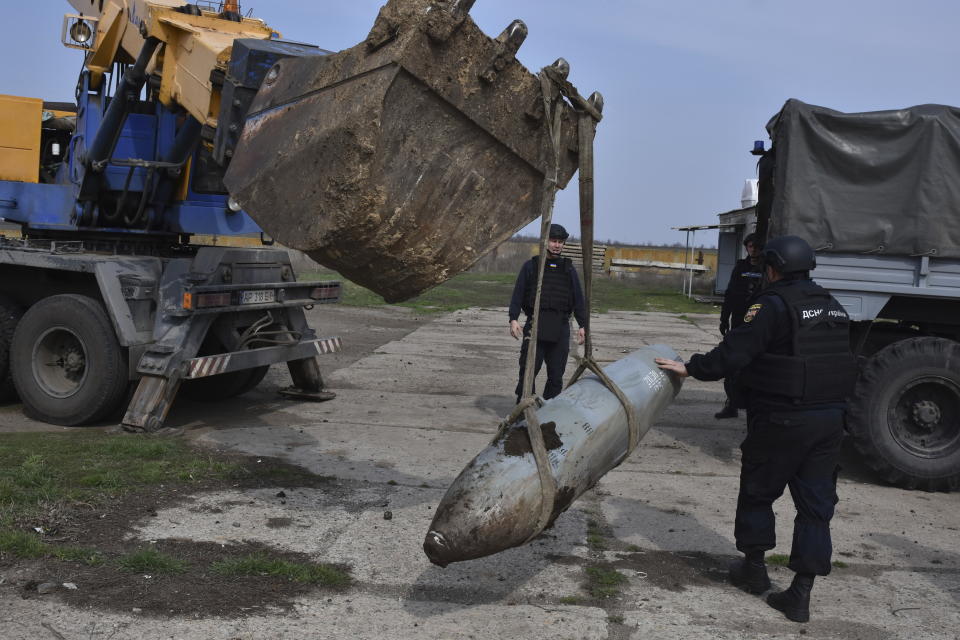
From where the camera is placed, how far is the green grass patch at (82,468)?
5406 mm

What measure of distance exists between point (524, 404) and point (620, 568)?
145 centimetres

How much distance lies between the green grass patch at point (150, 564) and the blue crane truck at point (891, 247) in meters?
5.13

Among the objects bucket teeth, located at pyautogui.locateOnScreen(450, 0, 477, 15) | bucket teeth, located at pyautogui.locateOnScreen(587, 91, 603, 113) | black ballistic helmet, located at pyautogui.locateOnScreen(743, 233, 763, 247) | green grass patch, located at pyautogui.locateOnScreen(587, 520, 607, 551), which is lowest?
green grass patch, located at pyautogui.locateOnScreen(587, 520, 607, 551)

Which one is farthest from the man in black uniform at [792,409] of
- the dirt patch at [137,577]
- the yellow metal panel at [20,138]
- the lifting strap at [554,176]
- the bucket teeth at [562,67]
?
the yellow metal panel at [20,138]

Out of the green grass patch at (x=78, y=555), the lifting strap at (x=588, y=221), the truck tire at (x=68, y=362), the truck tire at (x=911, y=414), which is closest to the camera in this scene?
the lifting strap at (x=588, y=221)

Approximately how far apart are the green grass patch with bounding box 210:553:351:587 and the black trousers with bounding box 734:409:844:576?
7.12ft

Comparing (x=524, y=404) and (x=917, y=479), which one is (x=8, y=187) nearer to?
(x=524, y=404)

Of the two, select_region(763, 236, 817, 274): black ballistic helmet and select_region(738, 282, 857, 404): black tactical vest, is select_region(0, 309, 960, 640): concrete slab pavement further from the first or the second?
select_region(763, 236, 817, 274): black ballistic helmet

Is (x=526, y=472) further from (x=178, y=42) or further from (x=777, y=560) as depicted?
(x=178, y=42)

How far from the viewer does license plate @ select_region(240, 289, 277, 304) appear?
25.5 feet

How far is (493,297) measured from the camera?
25.5 meters

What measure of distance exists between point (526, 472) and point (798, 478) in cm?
164

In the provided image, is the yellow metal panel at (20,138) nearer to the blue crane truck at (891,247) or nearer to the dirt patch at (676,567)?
the dirt patch at (676,567)

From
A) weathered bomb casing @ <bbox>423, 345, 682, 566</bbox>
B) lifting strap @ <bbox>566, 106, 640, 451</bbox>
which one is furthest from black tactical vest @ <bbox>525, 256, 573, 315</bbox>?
lifting strap @ <bbox>566, 106, 640, 451</bbox>
